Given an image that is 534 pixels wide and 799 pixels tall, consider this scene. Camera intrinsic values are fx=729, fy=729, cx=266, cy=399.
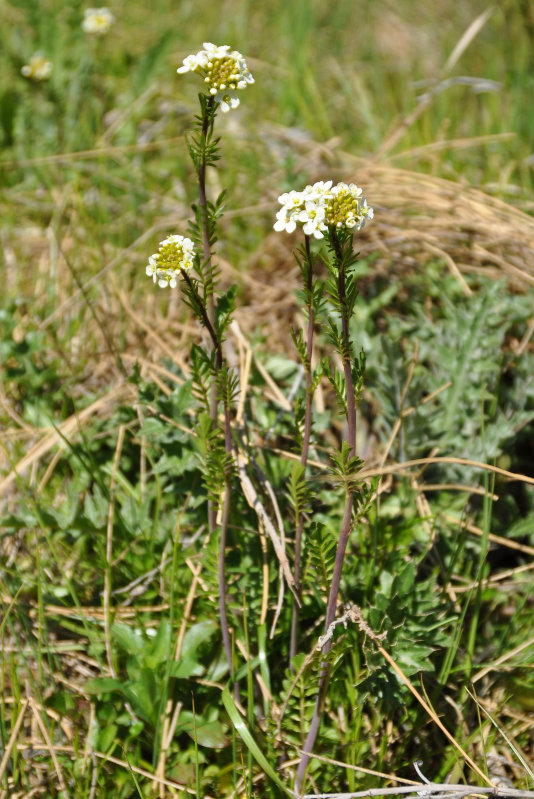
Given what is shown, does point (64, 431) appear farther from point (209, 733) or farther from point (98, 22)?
point (98, 22)

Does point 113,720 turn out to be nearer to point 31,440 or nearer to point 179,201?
point 31,440

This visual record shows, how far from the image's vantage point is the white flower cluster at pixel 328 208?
4.20 ft

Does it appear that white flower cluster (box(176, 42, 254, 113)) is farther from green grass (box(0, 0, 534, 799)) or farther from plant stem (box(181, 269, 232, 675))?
green grass (box(0, 0, 534, 799))

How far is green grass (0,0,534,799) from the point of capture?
6.23 feet

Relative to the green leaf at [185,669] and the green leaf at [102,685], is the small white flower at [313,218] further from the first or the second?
the green leaf at [102,685]

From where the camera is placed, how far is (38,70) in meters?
3.77

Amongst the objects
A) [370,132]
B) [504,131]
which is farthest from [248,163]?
[504,131]

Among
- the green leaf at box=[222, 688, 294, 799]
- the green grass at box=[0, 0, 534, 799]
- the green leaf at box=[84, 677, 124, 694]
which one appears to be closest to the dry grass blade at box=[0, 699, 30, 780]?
the green grass at box=[0, 0, 534, 799]

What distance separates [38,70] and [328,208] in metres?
3.12

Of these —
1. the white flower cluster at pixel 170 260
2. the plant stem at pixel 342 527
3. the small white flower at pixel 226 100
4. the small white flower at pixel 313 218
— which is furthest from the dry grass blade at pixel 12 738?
the small white flower at pixel 226 100

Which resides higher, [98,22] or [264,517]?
[98,22]

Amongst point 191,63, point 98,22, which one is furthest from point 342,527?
point 98,22

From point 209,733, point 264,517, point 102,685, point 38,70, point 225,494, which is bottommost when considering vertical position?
point 209,733

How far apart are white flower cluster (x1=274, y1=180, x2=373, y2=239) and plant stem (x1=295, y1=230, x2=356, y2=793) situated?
0.03m
